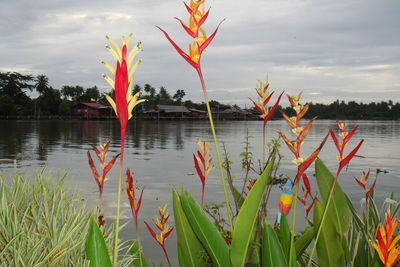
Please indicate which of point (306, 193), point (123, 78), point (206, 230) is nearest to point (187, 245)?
point (206, 230)

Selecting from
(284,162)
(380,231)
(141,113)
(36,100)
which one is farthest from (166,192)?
(141,113)

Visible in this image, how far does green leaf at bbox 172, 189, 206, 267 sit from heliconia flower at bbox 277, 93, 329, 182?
1.98ft

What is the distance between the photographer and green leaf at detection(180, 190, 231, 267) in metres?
1.42

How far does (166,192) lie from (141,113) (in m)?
86.7

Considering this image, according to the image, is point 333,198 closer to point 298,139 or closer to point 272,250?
point 272,250

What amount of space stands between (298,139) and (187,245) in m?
0.78

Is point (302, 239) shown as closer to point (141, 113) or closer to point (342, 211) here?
point (342, 211)

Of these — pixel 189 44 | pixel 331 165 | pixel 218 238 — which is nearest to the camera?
pixel 189 44

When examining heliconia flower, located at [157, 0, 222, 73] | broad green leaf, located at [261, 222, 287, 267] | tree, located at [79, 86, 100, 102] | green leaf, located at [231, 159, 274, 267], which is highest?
tree, located at [79, 86, 100, 102]

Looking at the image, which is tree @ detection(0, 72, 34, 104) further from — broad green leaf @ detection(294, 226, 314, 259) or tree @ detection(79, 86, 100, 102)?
broad green leaf @ detection(294, 226, 314, 259)

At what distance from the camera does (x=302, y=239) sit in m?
1.65

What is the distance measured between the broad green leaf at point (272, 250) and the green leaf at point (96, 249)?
0.54 metres

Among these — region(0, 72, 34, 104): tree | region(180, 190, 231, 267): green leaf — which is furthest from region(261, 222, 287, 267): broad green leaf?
region(0, 72, 34, 104): tree

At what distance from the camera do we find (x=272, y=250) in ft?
4.57
